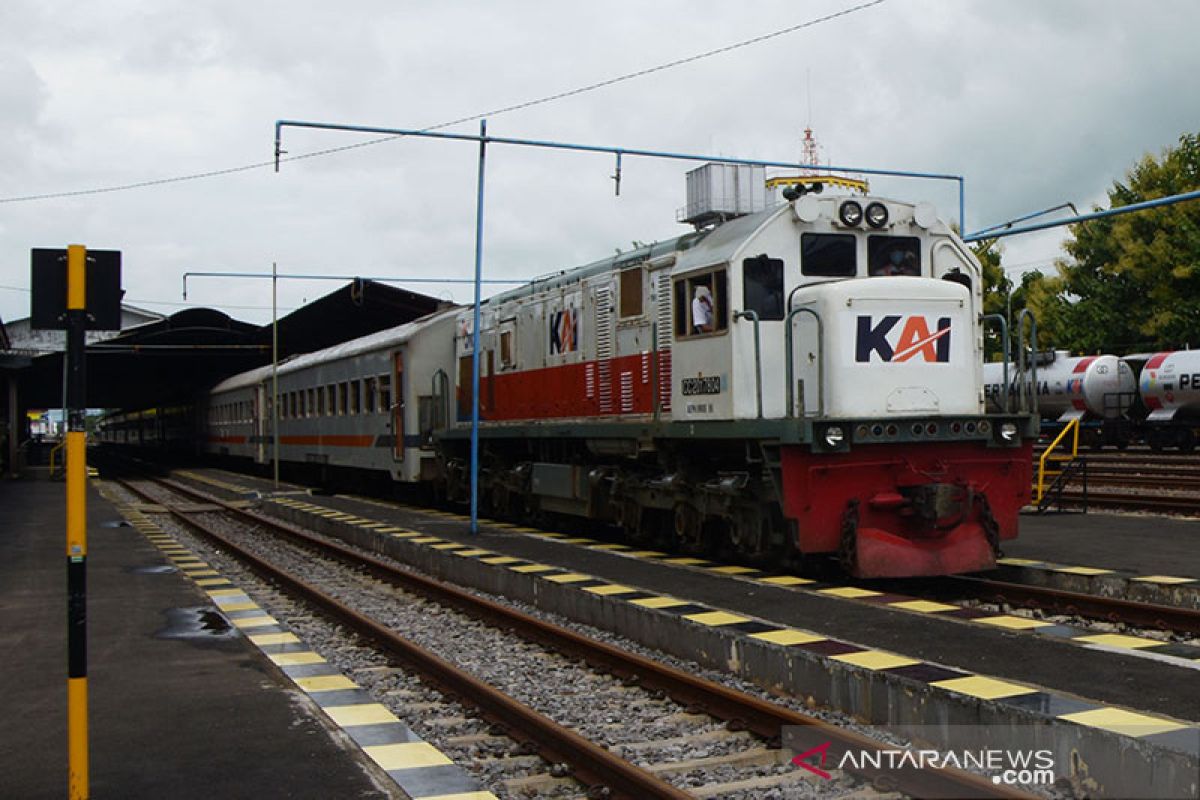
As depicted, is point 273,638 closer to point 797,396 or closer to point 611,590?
point 611,590

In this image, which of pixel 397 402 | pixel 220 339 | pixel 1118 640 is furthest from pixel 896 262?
pixel 220 339

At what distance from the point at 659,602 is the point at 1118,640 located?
3715 millimetres

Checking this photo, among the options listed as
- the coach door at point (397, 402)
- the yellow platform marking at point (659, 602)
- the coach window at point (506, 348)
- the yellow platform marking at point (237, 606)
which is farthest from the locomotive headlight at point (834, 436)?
the coach door at point (397, 402)

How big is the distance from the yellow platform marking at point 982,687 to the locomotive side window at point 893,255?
6.31 m

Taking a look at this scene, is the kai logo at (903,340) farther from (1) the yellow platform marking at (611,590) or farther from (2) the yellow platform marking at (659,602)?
(1) the yellow platform marking at (611,590)

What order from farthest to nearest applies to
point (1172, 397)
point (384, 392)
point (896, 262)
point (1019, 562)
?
point (1172, 397)
point (384, 392)
point (896, 262)
point (1019, 562)

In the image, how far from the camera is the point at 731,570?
1262 centimetres

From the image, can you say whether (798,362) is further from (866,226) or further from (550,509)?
(550,509)

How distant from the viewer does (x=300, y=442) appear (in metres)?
31.7

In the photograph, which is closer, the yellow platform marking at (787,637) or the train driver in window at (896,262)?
the yellow platform marking at (787,637)

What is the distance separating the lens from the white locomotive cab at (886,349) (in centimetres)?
1142

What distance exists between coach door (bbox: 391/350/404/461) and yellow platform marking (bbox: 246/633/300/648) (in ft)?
41.4

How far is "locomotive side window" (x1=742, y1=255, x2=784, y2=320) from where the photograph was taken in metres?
12.1

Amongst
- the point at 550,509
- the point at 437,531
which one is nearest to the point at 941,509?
the point at 550,509
